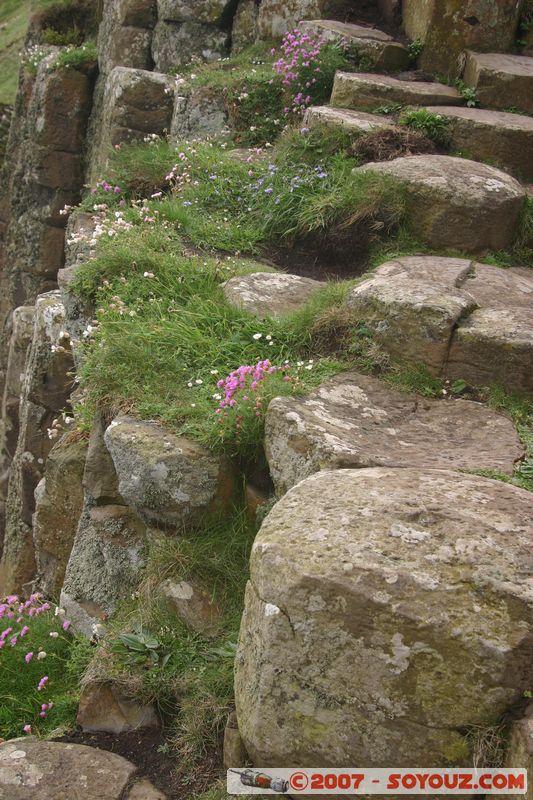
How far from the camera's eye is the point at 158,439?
4.26 m

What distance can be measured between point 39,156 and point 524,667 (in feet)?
34.5

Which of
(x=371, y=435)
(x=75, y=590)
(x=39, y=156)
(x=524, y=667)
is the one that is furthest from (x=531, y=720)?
(x=39, y=156)

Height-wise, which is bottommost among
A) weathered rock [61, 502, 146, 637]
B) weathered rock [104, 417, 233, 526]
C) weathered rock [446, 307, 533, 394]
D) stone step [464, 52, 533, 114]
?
weathered rock [61, 502, 146, 637]

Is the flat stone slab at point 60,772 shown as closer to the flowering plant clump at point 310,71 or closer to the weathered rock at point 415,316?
the weathered rock at point 415,316

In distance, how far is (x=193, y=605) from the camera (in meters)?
4.01

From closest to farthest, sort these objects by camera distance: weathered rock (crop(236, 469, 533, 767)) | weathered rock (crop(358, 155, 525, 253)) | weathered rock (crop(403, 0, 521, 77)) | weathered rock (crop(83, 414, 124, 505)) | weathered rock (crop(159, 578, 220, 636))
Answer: weathered rock (crop(236, 469, 533, 767)), weathered rock (crop(159, 578, 220, 636)), weathered rock (crop(83, 414, 124, 505)), weathered rock (crop(358, 155, 525, 253)), weathered rock (crop(403, 0, 521, 77))

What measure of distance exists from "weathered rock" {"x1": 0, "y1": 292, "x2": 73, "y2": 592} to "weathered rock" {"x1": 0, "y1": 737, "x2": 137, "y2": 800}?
345 centimetres

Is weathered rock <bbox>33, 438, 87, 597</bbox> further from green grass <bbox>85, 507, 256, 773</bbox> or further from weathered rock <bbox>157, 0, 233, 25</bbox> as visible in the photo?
weathered rock <bbox>157, 0, 233, 25</bbox>

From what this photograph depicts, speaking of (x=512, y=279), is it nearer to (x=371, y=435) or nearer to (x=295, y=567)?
(x=371, y=435)

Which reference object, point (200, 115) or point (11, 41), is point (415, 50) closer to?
point (200, 115)

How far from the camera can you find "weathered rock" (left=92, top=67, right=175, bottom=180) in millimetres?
9211

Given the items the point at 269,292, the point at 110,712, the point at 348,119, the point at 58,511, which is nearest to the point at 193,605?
the point at 110,712

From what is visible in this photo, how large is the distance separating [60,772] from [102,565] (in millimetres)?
1391

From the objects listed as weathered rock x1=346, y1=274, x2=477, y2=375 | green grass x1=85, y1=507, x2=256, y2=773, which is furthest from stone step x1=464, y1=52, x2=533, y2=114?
green grass x1=85, y1=507, x2=256, y2=773
